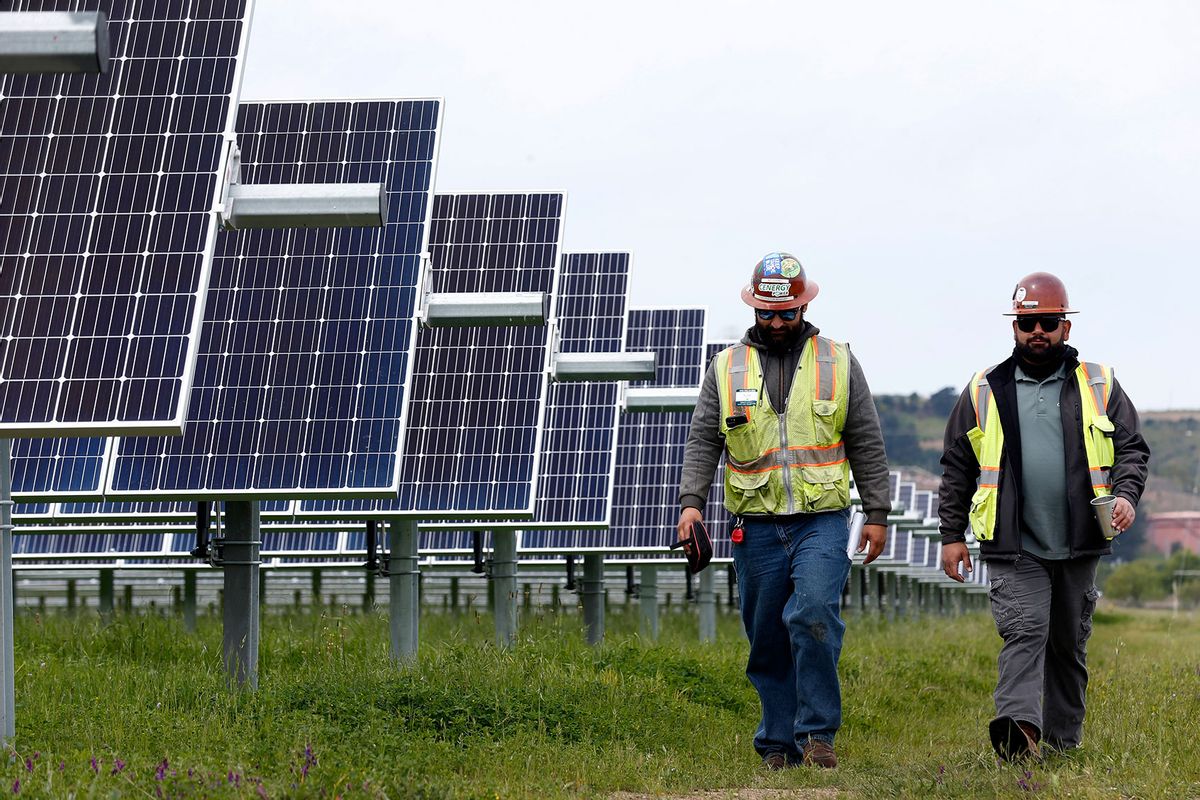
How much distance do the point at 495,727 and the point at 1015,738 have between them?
2522mm

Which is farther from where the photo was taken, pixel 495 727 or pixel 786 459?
pixel 495 727

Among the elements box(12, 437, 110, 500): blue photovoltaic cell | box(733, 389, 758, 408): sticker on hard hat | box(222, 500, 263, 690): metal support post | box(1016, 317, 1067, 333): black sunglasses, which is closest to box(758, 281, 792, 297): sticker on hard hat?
box(733, 389, 758, 408): sticker on hard hat

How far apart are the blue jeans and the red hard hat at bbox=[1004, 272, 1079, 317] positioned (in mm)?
1301

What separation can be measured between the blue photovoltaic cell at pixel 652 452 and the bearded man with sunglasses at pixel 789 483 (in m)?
11.5

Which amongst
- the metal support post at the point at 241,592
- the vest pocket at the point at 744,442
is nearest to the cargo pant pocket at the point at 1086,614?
the vest pocket at the point at 744,442

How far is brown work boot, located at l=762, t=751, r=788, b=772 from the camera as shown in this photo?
882 cm

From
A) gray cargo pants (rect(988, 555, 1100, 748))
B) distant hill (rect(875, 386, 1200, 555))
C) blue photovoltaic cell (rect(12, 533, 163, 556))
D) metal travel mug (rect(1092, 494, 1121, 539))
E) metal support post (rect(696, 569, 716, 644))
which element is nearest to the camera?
metal travel mug (rect(1092, 494, 1121, 539))

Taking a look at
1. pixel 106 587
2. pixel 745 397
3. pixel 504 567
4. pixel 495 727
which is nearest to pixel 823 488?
pixel 745 397

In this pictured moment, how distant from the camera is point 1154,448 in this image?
558 ft

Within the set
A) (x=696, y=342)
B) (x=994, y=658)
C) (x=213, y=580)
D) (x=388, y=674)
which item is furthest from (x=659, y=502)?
(x=213, y=580)

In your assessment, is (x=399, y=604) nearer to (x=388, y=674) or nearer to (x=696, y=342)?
(x=388, y=674)

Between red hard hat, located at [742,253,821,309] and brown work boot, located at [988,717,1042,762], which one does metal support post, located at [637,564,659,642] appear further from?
brown work boot, located at [988,717,1042,762]

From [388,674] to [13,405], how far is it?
2793 millimetres

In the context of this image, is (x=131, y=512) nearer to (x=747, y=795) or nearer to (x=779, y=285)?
(x=779, y=285)
